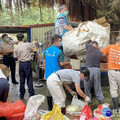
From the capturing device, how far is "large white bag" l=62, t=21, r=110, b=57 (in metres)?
5.10

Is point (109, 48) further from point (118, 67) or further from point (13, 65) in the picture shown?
point (13, 65)

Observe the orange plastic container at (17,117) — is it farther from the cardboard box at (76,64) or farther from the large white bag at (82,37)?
the large white bag at (82,37)

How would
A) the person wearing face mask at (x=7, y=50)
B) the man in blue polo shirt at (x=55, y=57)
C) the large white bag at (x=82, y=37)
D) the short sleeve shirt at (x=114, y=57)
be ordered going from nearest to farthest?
the man in blue polo shirt at (x=55, y=57)
the short sleeve shirt at (x=114, y=57)
the large white bag at (x=82, y=37)
the person wearing face mask at (x=7, y=50)

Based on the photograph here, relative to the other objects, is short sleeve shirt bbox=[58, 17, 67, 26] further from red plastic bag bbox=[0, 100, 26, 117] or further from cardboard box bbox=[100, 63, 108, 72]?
red plastic bag bbox=[0, 100, 26, 117]

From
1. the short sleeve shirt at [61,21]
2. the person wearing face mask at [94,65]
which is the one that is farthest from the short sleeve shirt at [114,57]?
the short sleeve shirt at [61,21]

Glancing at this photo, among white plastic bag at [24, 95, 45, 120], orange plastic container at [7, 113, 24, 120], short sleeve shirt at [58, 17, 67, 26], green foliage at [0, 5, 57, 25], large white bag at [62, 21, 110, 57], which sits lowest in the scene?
orange plastic container at [7, 113, 24, 120]

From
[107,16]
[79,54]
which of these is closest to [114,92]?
[79,54]

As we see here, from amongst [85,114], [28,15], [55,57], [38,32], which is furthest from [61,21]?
[38,32]

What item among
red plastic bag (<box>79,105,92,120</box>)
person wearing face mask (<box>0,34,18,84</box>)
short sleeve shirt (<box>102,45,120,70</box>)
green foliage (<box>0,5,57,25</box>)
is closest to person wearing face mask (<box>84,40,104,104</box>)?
short sleeve shirt (<box>102,45,120,70</box>)

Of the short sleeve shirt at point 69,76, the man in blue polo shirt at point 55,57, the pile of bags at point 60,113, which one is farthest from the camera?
the man in blue polo shirt at point 55,57

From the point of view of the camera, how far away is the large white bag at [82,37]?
5102 millimetres

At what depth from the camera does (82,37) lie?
5.10 meters

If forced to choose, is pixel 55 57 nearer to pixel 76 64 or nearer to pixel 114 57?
pixel 76 64

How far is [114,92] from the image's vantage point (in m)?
4.62
